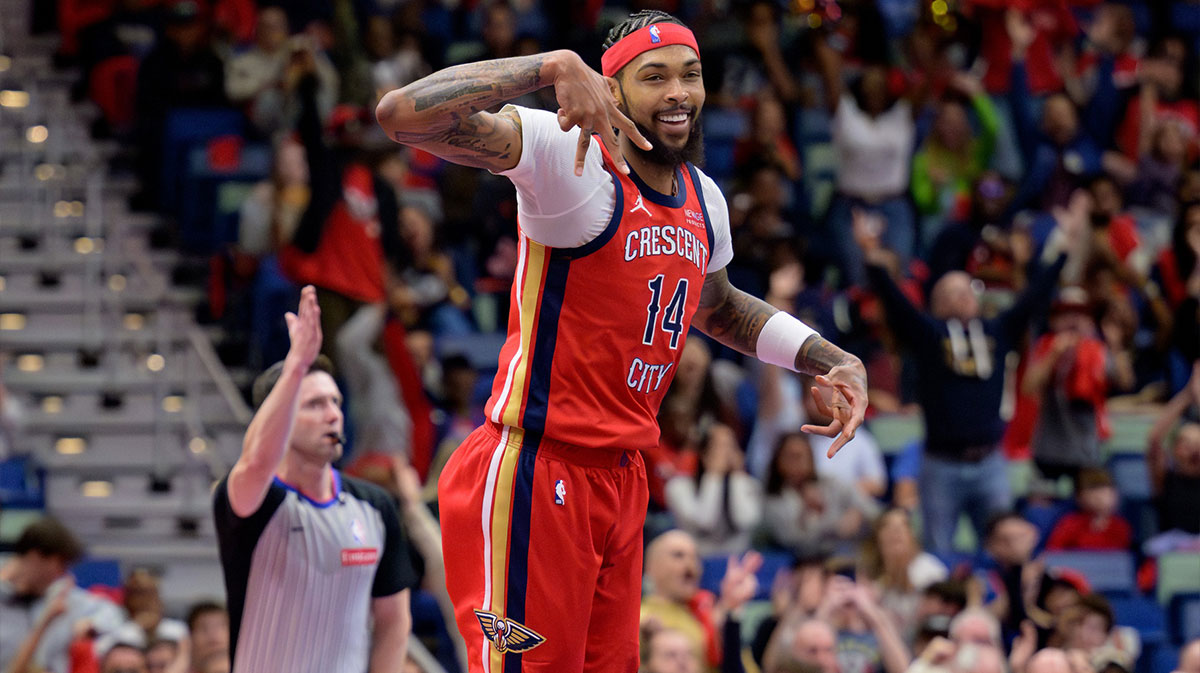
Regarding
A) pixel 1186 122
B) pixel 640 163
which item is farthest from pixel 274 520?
pixel 1186 122

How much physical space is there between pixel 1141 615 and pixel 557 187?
707cm

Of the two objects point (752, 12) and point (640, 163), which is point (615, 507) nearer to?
point (640, 163)

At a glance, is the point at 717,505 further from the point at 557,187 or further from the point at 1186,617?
the point at 557,187

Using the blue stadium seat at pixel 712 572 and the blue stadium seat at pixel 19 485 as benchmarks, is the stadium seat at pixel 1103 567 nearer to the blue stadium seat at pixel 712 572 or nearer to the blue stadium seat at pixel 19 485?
the blue stadium seat at pixel 712 572

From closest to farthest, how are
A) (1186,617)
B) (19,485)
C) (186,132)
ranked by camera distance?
(1186,617)
(19,485)
(186,132)

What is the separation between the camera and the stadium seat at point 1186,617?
967 centimetres

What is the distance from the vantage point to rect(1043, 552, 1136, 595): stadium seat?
33.5 ft

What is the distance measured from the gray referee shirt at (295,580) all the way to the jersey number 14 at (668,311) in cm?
169

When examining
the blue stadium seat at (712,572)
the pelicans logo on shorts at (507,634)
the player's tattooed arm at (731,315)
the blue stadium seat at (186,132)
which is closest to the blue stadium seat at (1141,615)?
the blue stadium seat at (712,572)

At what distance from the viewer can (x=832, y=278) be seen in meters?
12.5

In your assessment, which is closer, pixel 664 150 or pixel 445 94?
pixel 445 94

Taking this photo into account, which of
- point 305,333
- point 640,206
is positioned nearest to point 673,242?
point 640,206

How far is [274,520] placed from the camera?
5379 millimetres

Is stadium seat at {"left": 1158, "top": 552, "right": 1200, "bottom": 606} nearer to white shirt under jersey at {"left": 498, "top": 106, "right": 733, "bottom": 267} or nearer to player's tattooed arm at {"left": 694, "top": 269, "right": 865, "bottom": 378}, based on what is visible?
player's tattooed arm at {"left": 694, "top": 269, "right": 865, "bottom": 378}
